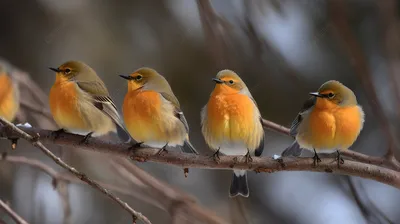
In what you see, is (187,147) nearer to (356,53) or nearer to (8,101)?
(8,101)

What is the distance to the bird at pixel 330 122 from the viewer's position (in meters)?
3.02

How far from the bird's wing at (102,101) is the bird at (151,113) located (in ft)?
0.78

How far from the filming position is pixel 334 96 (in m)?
3.12

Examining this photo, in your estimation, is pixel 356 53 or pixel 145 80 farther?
pixel 145 80

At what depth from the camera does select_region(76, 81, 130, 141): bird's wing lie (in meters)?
3.33

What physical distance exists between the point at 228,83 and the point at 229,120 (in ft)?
0.70

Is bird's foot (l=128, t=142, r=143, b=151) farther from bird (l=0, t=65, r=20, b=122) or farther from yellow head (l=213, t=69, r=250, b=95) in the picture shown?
bird (l=0, t=65, r=20, b=122)

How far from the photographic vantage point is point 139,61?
22.4 ft

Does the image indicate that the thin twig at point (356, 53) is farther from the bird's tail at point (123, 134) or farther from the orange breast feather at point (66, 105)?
the orange breast feather at point (66, 105)

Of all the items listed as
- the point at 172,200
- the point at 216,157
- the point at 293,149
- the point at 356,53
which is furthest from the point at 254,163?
the point at 356,53

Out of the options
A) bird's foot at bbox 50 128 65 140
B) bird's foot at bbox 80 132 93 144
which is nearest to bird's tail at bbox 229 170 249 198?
bird's foot at bbox 80 132 93 144

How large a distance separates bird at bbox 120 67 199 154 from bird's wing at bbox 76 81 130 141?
9.3 inches

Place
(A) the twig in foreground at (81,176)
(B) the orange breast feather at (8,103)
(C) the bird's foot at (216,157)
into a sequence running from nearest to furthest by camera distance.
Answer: (A) the twig in foreground at (81,176), (C) the bird's foot at (216,157), (B) the orange breast feather at (8,103)

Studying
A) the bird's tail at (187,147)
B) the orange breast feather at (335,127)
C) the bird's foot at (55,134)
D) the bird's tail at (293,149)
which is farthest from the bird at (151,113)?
the orange breast feather at (335,127)
